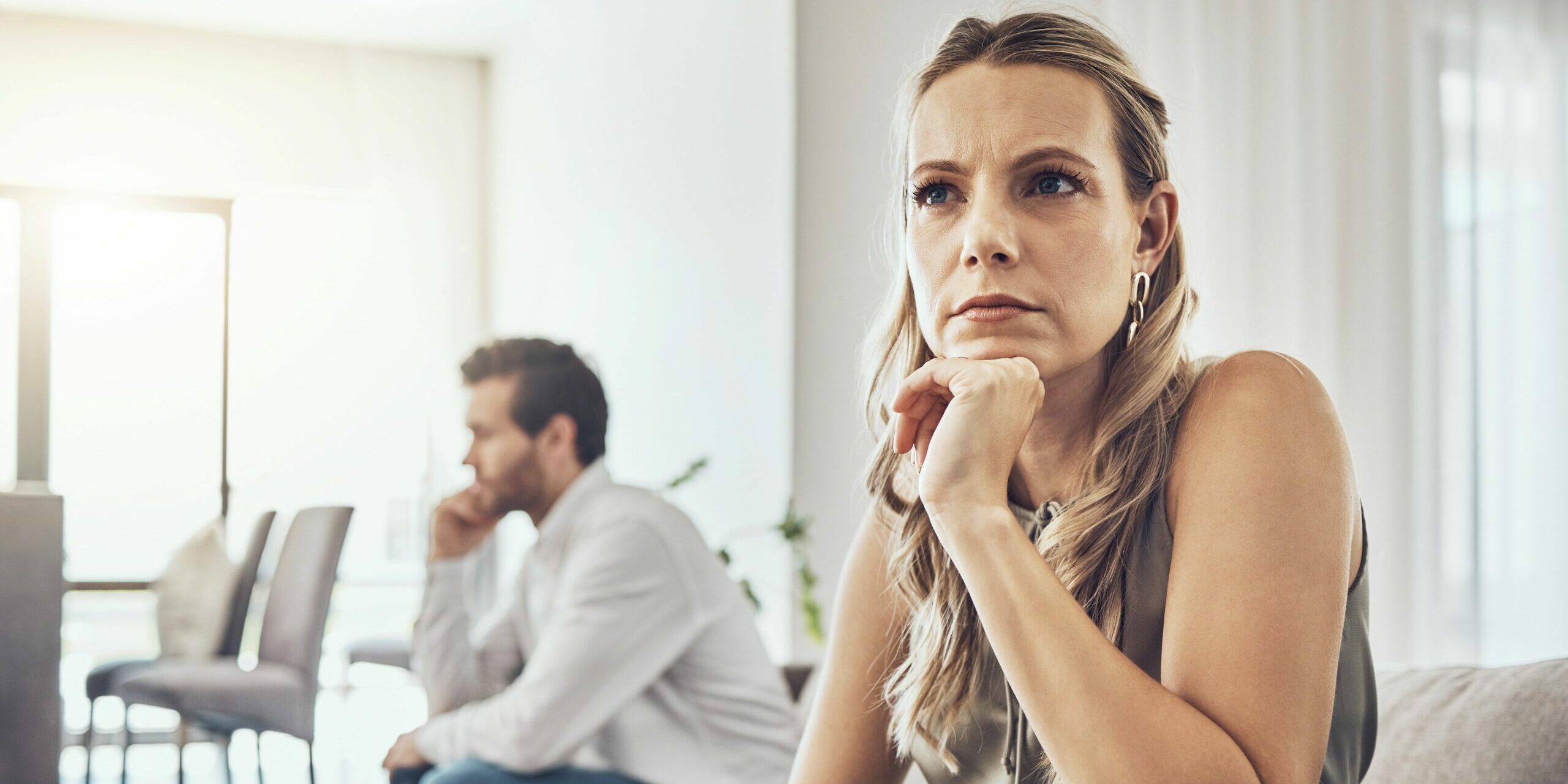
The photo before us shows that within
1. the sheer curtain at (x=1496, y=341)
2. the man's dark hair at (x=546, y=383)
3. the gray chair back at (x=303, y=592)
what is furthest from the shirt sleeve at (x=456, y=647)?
the sheer curtain at (x=1496, y=341)

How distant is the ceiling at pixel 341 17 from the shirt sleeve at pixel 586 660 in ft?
3.05

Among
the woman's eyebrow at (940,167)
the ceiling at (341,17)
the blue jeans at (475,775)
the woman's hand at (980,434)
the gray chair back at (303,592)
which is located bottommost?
the blue jeans at (475,775)

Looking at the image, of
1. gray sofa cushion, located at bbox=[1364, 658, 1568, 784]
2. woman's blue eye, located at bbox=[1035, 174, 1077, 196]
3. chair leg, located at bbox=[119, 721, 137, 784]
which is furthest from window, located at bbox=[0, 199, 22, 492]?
gray sofa cushion, located at bbox=[1364, 658, 1568, 784]

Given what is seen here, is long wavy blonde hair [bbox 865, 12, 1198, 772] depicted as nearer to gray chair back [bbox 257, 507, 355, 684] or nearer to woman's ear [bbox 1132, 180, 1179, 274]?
woman's ear [bbox 1132, 180, 1179, 274]

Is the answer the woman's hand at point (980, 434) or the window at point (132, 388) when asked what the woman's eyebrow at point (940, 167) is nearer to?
the woman's hand at point (980, 434)

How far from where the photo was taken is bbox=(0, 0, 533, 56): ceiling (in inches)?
64.1

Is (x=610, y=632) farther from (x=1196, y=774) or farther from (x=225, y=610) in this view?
(x=1196, y=774)

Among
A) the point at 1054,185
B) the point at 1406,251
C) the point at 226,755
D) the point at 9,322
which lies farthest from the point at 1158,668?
the point at 1406,251

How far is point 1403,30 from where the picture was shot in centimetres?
293

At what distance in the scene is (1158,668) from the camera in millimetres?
922

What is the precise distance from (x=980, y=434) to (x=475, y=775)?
4.68 ft

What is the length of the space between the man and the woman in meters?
0.91

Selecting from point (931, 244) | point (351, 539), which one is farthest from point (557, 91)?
point (931, 244)

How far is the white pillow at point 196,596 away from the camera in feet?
5.24
